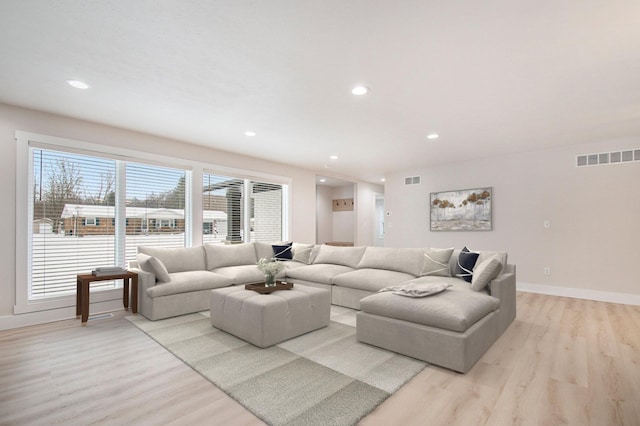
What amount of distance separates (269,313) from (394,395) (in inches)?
50.3

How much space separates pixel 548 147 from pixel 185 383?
6.26 meters

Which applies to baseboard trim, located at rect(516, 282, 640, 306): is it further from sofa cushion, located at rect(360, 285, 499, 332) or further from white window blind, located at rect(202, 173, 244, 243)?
white window blind, located at rect(202, 173, 244, 243)

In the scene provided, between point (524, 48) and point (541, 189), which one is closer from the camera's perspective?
point (524, 48)

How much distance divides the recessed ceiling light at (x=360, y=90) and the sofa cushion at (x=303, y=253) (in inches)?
126

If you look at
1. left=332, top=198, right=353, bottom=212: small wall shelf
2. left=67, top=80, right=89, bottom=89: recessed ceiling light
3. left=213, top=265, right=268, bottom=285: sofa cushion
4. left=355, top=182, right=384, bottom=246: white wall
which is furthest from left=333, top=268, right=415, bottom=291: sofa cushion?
left=332, top=198, right=353, bottom=212: small wall shelf

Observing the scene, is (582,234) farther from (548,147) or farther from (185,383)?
(185,383)

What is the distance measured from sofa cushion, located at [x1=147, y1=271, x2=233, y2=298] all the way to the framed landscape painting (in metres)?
4.56

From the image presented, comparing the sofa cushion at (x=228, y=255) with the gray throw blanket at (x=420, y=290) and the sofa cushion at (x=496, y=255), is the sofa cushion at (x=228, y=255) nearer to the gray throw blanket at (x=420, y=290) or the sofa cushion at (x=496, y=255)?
the gray throw blanket at (x=420, y=290)

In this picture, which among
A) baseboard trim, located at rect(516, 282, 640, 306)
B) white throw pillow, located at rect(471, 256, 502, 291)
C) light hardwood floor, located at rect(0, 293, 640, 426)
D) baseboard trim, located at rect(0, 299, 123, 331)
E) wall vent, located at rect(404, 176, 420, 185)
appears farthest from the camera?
wall vent, located at rect(404, 176, 420, 185)

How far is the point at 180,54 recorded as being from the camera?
2.49m

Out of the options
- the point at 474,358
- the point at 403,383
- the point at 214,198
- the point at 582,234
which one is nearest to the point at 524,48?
the point at 474,358

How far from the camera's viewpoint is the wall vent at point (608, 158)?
472 cm

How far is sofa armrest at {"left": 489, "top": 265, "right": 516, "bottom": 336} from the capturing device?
10.5 feet

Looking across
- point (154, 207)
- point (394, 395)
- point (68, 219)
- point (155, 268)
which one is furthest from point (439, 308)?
point (68, 219)
